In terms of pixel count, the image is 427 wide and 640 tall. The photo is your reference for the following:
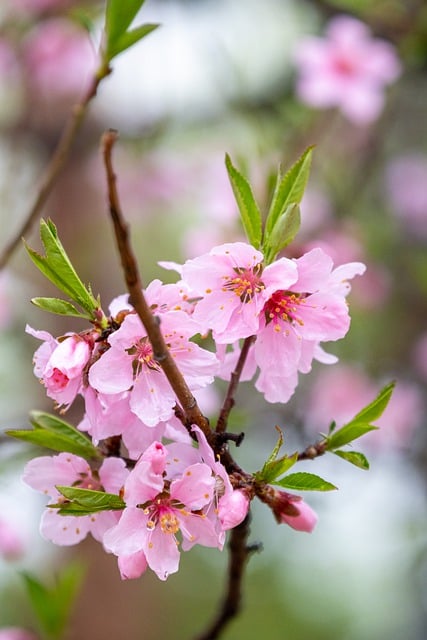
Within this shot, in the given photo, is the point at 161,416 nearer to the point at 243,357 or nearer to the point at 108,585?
the point at 243,357

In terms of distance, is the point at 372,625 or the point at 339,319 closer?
the point at 339,319

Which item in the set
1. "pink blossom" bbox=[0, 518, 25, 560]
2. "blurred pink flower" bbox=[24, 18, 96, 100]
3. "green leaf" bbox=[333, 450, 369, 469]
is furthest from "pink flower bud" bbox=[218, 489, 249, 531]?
"blurred pink flower" bbox=[24, 18, 96, 100]

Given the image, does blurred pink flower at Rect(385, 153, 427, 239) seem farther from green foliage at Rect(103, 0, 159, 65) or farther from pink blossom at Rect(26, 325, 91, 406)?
pink blossom at Rect(26, 325, 91, 406)

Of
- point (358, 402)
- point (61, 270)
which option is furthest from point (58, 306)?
point (358, 402)

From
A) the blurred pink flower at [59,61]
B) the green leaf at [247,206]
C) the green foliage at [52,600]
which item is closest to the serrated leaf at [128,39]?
the green leaf at [247,206]

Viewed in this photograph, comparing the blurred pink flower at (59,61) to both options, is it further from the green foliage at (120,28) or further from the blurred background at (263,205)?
the green foliage at (120,28)

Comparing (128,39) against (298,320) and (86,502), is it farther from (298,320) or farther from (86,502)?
(86,502)

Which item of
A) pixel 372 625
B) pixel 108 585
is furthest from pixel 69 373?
pixel 372 625
